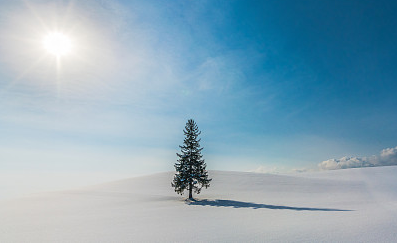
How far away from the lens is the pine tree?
25.5 metres

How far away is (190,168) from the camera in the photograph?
85.6 ft

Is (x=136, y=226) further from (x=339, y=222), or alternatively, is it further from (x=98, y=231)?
(x=339, y=222)

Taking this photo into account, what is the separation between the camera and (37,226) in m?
12.6

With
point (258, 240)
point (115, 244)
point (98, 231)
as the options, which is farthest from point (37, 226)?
point (258, 240)

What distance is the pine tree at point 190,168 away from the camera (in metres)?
25.5

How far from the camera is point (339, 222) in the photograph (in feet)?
40.8

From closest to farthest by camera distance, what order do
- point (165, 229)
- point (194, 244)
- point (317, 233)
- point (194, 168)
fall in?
point (194, 244) < point (317, 233) < point (165, 229) < point (194, 168)

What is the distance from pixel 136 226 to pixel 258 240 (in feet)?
23.6

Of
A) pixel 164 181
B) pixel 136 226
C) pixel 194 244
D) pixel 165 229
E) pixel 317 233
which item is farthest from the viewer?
pixel 164 181

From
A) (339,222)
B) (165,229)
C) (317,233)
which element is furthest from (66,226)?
(339,222)

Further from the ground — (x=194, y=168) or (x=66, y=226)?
(x=194, y=168)

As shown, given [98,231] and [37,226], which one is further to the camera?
[37,226]

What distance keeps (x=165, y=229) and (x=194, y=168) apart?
1522cm

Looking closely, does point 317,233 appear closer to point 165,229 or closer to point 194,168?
point 165,229
